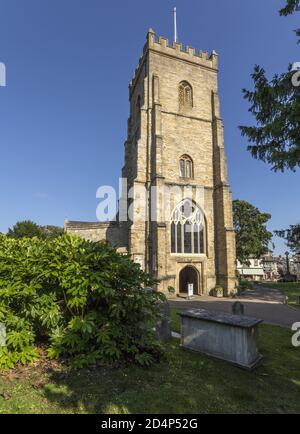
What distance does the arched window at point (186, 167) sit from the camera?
83.9 feet

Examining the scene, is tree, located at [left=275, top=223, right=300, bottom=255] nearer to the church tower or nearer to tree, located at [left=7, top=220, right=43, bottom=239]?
the church tower

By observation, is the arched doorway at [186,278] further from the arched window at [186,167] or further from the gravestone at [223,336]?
the gravestone at [223,336]

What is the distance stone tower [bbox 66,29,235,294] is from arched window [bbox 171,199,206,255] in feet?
0.29

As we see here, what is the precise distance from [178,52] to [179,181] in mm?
13980

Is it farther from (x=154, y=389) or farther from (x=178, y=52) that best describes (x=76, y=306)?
(x=178, y=52)

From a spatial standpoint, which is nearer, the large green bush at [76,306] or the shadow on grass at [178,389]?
the shadow on grass at [178,389]

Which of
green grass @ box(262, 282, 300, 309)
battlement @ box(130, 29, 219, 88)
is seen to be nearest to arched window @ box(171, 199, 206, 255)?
green grass @ box(262, 282, 300, 309)

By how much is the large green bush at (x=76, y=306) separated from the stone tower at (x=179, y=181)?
1575 cm

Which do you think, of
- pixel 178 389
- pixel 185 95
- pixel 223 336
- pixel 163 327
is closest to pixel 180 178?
pixel 185 95

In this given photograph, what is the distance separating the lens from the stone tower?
23047 millimetres

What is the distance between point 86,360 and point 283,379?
422 cm

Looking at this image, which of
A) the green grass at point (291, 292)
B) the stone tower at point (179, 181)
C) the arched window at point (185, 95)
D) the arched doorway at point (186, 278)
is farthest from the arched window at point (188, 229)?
the arched window at point (185, 95)

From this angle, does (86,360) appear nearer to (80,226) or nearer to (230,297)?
(230,297)

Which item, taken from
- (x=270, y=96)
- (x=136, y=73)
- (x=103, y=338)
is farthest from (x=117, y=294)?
(x=136, y=73)
